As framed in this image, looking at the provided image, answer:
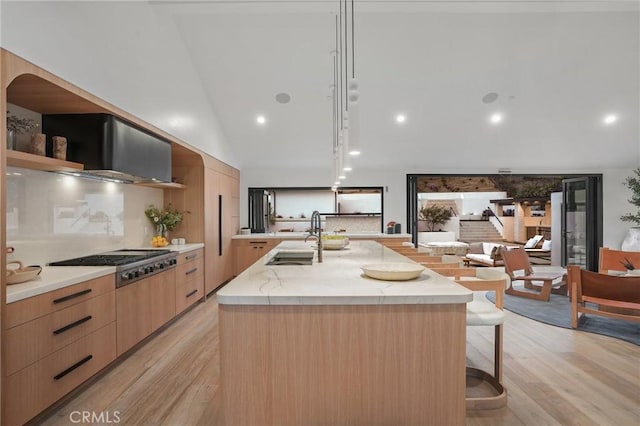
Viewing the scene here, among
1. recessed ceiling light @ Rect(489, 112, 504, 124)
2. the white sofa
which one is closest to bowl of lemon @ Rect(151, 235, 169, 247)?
→ recessed ceiling light @ Rect(489, 112, 504, 124)

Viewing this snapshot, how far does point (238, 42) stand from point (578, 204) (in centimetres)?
751

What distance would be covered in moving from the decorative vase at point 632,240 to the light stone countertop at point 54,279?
8.64 meters

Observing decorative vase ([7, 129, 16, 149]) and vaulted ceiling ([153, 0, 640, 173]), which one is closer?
decorative vase ([7, 129, 16, 149])

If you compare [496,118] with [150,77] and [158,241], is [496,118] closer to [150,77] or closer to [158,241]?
[150,77]

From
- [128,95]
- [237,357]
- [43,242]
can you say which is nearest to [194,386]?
[237,357]

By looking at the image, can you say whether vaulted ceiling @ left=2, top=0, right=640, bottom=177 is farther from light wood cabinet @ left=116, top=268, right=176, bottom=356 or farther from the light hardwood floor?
the light hardwood floor

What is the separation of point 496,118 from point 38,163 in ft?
20.3

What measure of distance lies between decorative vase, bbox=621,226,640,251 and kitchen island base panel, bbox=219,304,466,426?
7.48 m

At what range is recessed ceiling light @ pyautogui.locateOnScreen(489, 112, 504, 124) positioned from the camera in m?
6.05

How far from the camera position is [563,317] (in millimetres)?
4348

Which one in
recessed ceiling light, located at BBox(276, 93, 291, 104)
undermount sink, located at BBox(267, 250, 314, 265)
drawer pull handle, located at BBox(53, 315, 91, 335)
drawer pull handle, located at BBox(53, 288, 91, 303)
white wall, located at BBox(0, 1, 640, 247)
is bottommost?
drawer pull handle, located at BBox(53, 315, 91, 335)

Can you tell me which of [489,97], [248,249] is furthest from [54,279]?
[489,97]

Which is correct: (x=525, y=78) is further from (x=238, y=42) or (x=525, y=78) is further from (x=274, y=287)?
(x=274, y=287)

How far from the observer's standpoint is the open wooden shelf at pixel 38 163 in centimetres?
220
